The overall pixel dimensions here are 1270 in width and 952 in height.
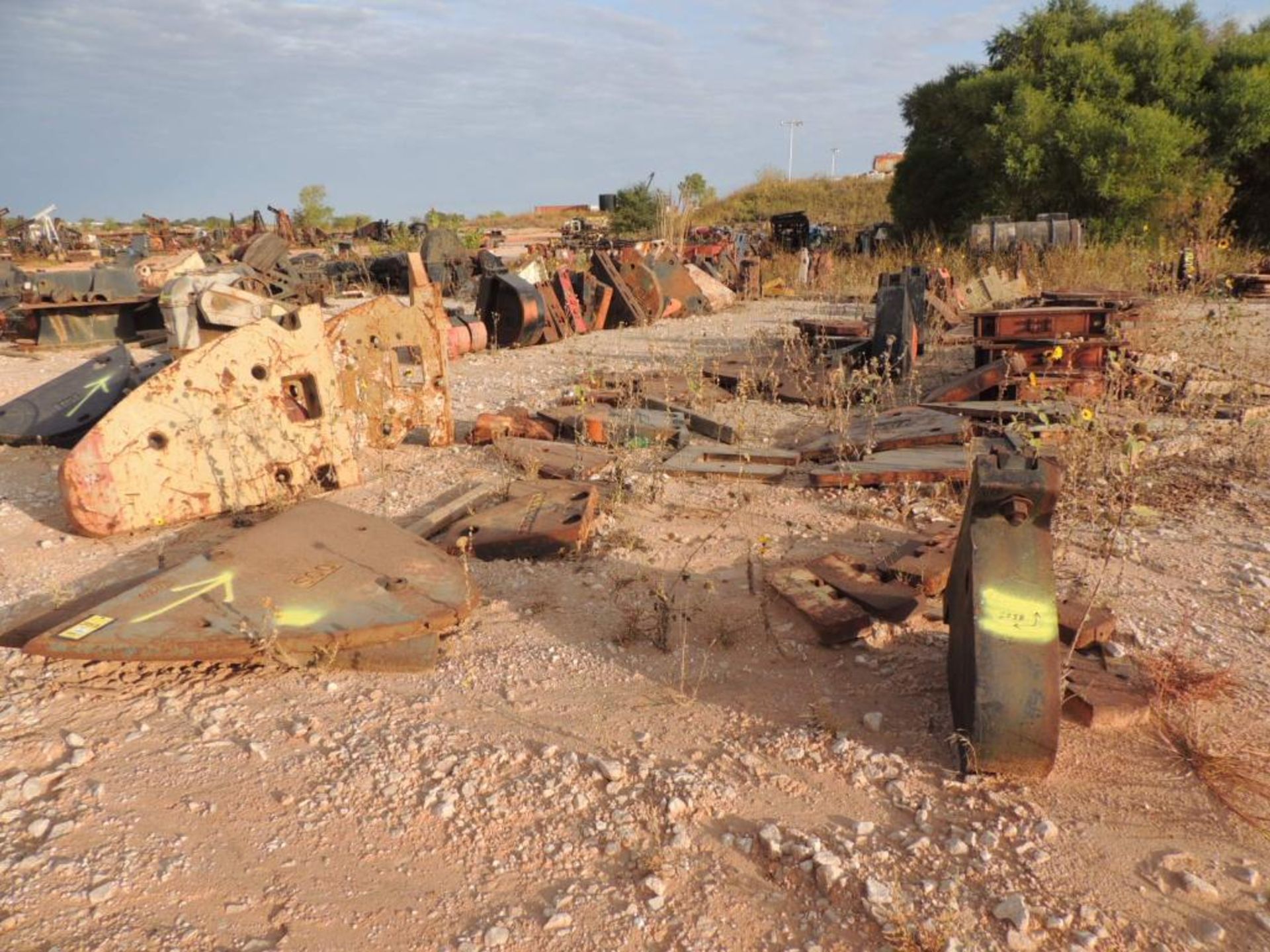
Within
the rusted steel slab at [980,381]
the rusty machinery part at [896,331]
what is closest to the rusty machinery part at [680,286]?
the rusty machinery part at [896,331]

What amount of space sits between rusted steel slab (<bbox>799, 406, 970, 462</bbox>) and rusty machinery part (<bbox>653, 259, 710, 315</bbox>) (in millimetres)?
7108

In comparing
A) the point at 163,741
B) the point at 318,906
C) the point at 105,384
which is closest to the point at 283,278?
the point at 105,384

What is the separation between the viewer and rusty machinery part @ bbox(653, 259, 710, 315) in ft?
41.9

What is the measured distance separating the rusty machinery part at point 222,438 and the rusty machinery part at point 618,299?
7.28 m

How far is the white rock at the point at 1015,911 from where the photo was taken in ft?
6.41

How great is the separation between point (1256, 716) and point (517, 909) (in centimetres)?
241

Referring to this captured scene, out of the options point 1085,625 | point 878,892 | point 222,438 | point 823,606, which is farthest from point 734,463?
point 878,892

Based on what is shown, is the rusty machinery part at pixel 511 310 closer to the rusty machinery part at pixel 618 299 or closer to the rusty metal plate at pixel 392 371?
the rusty machinery part at pixel 618 299

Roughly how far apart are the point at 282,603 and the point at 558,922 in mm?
1664

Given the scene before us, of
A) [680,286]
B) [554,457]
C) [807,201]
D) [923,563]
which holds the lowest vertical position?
[923,563]

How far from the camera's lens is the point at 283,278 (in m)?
13.3

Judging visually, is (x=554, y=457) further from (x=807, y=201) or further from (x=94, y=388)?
(x=807, y=201)

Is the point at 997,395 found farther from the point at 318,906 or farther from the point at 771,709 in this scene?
the point at 318,906

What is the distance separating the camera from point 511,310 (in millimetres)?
10188
